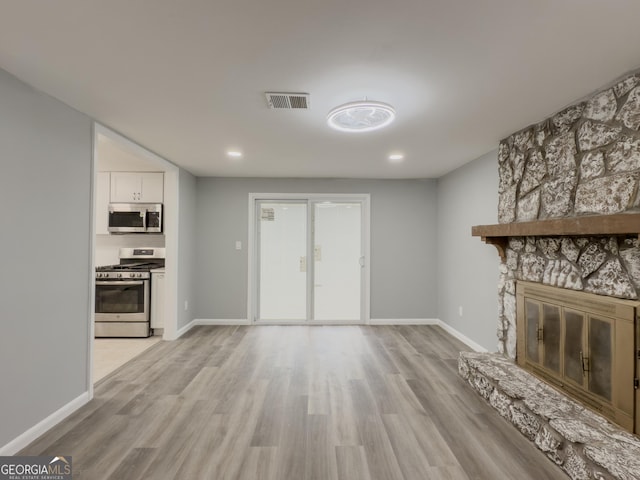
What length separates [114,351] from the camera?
Result: 401 centimetres

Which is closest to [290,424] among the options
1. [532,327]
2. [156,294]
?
[532,327]

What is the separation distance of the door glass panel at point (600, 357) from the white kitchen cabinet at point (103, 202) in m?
5.80

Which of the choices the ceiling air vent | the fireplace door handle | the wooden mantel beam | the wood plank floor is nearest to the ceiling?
the ceiling air vent

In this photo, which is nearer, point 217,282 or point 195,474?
point 195,474

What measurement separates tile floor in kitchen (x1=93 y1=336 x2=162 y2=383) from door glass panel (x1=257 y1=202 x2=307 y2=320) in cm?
174

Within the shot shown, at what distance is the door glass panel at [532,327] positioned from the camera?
9.35 feet

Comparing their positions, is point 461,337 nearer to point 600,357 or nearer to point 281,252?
point 600,357

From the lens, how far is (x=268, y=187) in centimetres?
525

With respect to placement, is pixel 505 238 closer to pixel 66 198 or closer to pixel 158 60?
pixel 158 60

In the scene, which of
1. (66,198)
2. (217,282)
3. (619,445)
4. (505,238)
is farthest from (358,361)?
(66,198)

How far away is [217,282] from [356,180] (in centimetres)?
277

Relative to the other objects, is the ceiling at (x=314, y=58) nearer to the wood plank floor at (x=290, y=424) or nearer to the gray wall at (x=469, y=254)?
the gray wall at (x=469, y=254)

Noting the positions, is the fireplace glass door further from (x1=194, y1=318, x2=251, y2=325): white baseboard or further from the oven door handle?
the oven door handle

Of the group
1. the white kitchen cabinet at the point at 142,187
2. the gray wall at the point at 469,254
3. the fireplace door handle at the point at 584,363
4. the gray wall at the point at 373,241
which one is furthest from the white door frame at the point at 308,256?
the fireplace door handle at the point at 584,363
